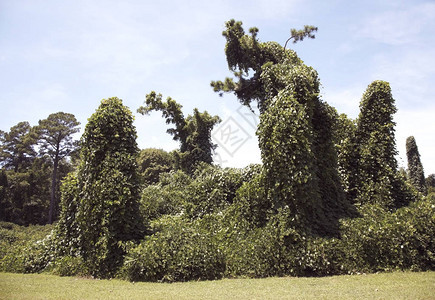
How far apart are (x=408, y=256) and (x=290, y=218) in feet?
7.35

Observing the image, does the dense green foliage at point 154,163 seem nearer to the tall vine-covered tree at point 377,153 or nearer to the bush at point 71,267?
the bush at point 71,267

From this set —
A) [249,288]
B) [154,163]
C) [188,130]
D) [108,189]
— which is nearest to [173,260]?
[249,288]

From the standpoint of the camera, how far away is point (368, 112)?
9297mm

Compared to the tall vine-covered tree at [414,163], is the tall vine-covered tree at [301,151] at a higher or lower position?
lower

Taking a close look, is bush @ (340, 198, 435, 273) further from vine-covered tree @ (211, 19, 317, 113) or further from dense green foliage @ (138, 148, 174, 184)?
dense green foliage @ (138, 148, 174, 184)

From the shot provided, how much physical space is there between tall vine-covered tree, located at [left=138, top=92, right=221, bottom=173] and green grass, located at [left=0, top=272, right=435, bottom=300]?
10.5 m

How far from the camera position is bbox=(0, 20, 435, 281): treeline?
6316mm

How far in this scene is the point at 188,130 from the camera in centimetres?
1722

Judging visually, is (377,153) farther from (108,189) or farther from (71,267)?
(71,267)

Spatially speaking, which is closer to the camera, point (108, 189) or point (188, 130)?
point (108, 189)

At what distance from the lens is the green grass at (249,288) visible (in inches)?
182

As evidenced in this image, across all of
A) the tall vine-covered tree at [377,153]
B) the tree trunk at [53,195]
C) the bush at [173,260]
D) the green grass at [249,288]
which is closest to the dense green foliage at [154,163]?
the tree trunk at [53,195]

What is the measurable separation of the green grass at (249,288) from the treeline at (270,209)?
52 centimetres

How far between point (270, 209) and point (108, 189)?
371 cm
